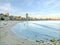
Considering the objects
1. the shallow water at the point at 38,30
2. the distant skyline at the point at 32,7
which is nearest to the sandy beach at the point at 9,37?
the shallow water at the point at 38,30

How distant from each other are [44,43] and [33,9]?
574 mm

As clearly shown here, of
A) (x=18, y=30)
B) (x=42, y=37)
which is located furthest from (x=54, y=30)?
(x=18, y=30)

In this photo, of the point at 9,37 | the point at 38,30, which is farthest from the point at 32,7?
the point at 9,37

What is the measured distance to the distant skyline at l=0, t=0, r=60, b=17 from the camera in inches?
62.1

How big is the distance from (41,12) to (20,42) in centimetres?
59

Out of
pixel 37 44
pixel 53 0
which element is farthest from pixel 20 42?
pixel 53 0

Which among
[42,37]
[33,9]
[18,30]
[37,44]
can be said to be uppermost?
[33,9]

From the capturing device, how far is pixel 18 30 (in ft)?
5.39

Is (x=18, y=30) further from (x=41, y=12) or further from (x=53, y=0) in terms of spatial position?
(x=53, y=0)

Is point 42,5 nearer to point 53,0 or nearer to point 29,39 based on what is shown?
point 53,0

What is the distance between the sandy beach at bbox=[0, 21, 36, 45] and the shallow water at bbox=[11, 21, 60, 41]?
0.06m

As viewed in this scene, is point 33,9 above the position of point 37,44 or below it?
above

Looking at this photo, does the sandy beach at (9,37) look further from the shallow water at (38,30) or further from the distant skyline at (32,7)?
the distant skyline at (32,7)

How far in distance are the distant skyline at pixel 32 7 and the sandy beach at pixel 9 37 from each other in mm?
194
